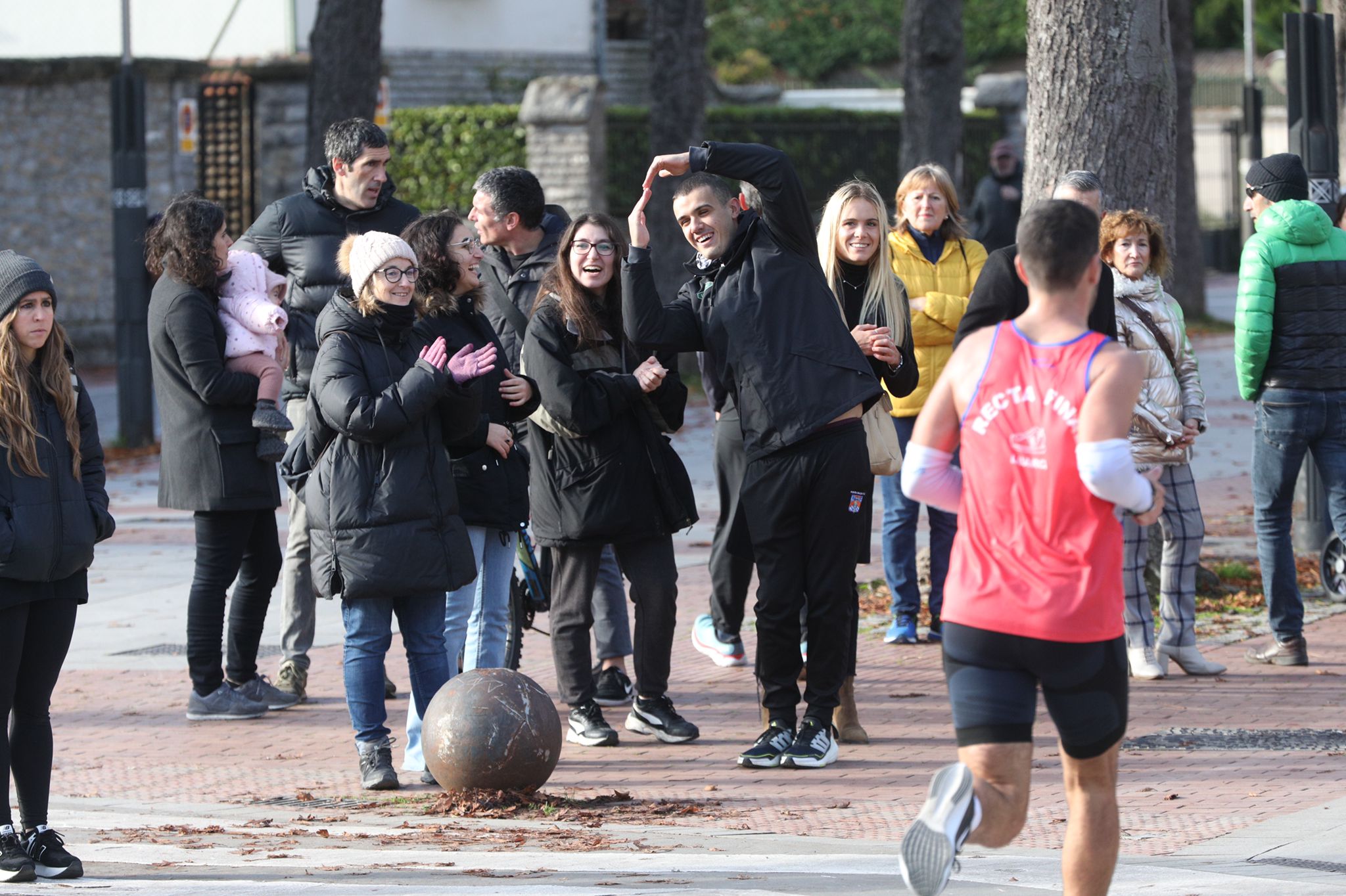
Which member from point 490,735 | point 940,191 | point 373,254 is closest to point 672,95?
point 940,191

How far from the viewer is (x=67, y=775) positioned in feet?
22.9

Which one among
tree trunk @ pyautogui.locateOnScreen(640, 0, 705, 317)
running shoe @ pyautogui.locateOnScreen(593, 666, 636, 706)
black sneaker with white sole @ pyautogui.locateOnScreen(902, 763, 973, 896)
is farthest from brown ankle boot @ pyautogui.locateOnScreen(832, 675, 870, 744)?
tree trunk @ pyautogui.locateOnScreen(640, 0, 705, 317)

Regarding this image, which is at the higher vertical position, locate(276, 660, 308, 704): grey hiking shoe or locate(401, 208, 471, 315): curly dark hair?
locate(401, 208, 471, 315): curly dark hair

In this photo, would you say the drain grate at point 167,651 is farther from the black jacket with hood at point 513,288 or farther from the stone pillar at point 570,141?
the stone pillar at point 570,141

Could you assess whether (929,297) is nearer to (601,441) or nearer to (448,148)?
(601,441)

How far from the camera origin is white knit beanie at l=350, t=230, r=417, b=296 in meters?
6.29

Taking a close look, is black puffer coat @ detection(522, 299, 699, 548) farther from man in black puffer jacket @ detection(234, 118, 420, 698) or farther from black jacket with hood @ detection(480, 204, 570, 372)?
man in black puffer jacket @ detection(234, 118, 420, 698)

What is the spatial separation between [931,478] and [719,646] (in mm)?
4206

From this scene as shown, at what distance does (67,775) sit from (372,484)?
1856mm

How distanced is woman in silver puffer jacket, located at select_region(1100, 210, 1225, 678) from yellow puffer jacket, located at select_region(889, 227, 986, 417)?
1.13 m

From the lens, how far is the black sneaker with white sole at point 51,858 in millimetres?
5363

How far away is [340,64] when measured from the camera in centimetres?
1691

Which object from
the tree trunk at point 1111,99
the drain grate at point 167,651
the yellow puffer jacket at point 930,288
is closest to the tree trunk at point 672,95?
the tree trunk at point 1111,99

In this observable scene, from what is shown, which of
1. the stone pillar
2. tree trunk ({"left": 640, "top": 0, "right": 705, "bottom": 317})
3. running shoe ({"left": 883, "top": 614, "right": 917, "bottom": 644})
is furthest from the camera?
tree trunk ({"left": 640, "top": 0, "right": 705, "bottom": 317})
